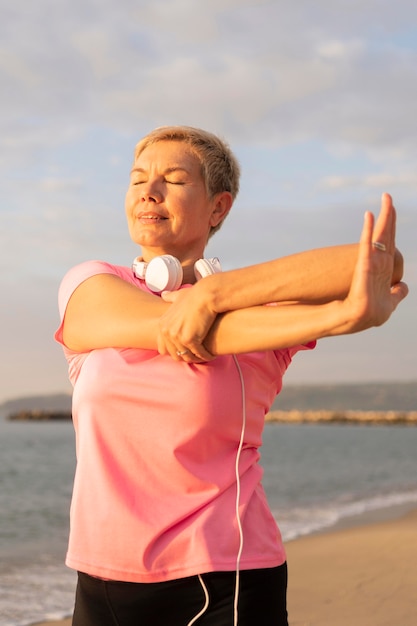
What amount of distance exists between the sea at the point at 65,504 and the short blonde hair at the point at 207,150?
4.20 meters

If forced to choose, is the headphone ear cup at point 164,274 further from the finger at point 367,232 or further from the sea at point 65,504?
the sea at point 65,504

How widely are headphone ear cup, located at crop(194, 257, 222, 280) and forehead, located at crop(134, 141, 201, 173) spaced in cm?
24

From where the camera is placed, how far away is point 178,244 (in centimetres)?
195

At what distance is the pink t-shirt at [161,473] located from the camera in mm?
1647

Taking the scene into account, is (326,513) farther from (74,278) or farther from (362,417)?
(362,417)

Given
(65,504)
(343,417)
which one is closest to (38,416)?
(343,417)

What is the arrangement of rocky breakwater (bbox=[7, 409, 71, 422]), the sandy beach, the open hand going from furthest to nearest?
1. rocky breakwater (bbox=[7, 409, 71, 422])
2. the sandy beach
3. the open hand

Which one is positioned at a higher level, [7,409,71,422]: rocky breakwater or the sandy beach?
the sandy beach

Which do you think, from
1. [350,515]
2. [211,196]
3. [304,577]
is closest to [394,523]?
[350,515]

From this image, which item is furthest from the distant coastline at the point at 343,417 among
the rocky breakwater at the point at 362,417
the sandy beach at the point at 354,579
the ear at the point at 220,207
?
the ear at the point at 220,207

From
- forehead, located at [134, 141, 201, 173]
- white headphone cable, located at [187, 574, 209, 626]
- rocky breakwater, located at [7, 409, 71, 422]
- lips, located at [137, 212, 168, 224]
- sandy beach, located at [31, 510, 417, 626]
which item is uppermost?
forehead, located at [134, 141, 201, 173]

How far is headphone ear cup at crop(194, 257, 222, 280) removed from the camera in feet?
6.01

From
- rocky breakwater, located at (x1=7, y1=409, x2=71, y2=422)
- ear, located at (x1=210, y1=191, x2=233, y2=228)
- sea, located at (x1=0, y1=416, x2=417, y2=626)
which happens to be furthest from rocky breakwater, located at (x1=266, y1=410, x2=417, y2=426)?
ear, located at (x1=210, y1=191, x2=233, y2=228)

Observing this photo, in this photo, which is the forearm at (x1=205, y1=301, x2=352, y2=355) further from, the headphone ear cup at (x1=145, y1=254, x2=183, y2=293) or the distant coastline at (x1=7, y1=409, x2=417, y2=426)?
the distant coastline at (x1=7, y1=409, x2=417, y2=426)
